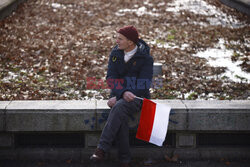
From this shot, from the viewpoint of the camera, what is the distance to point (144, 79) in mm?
4863

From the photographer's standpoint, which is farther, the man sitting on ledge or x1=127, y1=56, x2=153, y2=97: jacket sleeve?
x1=127, y1=56, x2=153, y2=97: jacket sleeve

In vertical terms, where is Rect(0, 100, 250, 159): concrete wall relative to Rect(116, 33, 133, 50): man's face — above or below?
below

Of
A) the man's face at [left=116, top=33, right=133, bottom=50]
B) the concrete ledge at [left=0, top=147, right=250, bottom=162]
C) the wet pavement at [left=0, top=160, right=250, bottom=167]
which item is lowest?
the wet pavement at [left=0, top=160, right=250, bottom=167]

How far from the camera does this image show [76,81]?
269 inches

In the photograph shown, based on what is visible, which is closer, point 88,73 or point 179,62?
point 88,73

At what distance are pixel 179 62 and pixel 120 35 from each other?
3.35m

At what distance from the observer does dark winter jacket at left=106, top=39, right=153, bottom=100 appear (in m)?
4.82

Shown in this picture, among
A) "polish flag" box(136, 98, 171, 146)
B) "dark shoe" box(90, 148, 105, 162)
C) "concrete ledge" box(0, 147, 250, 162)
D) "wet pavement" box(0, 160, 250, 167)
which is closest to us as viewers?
"dark shoe" box(90, 148, 105, 162)

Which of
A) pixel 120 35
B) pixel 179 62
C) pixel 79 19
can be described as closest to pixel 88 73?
pixel 179 62

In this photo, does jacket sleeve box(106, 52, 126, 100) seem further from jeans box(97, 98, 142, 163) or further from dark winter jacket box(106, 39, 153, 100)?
jeans box(97, 98, 142, 163)

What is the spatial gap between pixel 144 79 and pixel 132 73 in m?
0.20

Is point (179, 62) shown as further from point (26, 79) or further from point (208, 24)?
point (208, 24)

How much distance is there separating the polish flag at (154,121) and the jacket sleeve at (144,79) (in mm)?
Answer: 171

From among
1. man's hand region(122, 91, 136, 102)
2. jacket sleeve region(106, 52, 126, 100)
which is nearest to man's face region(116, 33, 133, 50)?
jacket sleeve region(106, 52, 126, 100)
